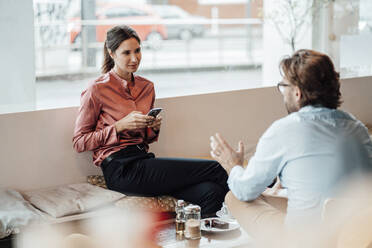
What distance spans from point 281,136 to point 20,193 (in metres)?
1.87

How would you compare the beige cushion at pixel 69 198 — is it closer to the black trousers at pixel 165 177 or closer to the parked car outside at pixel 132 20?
the black trousers at pixel 165 177

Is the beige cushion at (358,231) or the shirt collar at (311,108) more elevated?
the shirt collar at (311,108)

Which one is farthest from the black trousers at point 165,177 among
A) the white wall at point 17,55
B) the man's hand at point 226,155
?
the man's hand at point 226,155

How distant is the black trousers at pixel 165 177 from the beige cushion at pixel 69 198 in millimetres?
103

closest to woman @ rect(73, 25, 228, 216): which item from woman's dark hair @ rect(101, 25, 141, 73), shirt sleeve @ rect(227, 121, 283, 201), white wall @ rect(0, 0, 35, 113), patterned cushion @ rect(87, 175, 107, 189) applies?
woman's dark hair @ rect(101, 25, 141, 73)

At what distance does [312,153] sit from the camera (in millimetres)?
1986

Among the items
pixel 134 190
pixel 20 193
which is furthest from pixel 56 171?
pixel 134 190

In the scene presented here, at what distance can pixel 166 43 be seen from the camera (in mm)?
4863

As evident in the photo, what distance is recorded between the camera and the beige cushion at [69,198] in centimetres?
310

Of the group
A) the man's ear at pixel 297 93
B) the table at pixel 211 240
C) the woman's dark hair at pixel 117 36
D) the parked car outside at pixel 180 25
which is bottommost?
the table at pixel 211 240

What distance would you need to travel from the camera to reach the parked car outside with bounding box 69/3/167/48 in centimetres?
413

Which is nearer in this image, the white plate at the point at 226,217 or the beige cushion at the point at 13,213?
the white plate at the point at 226,217

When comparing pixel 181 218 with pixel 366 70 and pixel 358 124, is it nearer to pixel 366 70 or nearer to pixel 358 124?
pixel 358 124

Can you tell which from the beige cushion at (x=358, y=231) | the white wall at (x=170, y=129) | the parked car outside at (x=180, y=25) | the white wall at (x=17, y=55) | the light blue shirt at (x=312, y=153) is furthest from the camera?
the parked car outside at (x=180, y=25)
